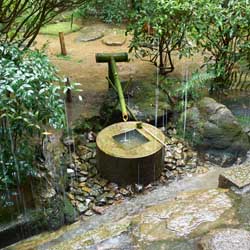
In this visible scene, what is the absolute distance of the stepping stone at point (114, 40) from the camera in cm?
1005

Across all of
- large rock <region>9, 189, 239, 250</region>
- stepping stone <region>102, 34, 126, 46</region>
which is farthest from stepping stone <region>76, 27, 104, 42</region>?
large rock <region>9, 189, 239, 250</region>

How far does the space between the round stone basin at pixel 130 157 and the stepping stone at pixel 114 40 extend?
4849mm

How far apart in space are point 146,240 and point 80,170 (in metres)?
2.51

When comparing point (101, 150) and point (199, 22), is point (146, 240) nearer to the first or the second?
point (101, 150)

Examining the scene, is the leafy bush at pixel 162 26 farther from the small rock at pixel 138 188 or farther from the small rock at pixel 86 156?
the small rock at pixel 138 188

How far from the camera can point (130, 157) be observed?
517 cm

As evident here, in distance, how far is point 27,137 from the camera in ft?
14.1

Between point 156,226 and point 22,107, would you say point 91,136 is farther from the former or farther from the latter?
point 156,226

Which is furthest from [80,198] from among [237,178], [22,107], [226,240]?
[226,240]

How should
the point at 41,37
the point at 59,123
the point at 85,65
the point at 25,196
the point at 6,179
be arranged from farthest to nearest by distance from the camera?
1. the point at 41,37
2. the point at 85,65
3. the point at 25,196
4. the point at 6,179
5. the point at 59,123

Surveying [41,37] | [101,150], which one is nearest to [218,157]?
[101,150]

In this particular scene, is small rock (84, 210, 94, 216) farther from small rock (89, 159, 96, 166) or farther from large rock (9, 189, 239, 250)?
large rock (9, 189, 239, 250)

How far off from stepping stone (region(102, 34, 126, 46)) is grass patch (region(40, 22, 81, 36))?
117 centimetres

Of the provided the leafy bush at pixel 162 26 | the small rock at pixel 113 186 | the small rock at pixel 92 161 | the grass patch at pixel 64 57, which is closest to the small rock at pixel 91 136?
the small rock at pixel 92 161
